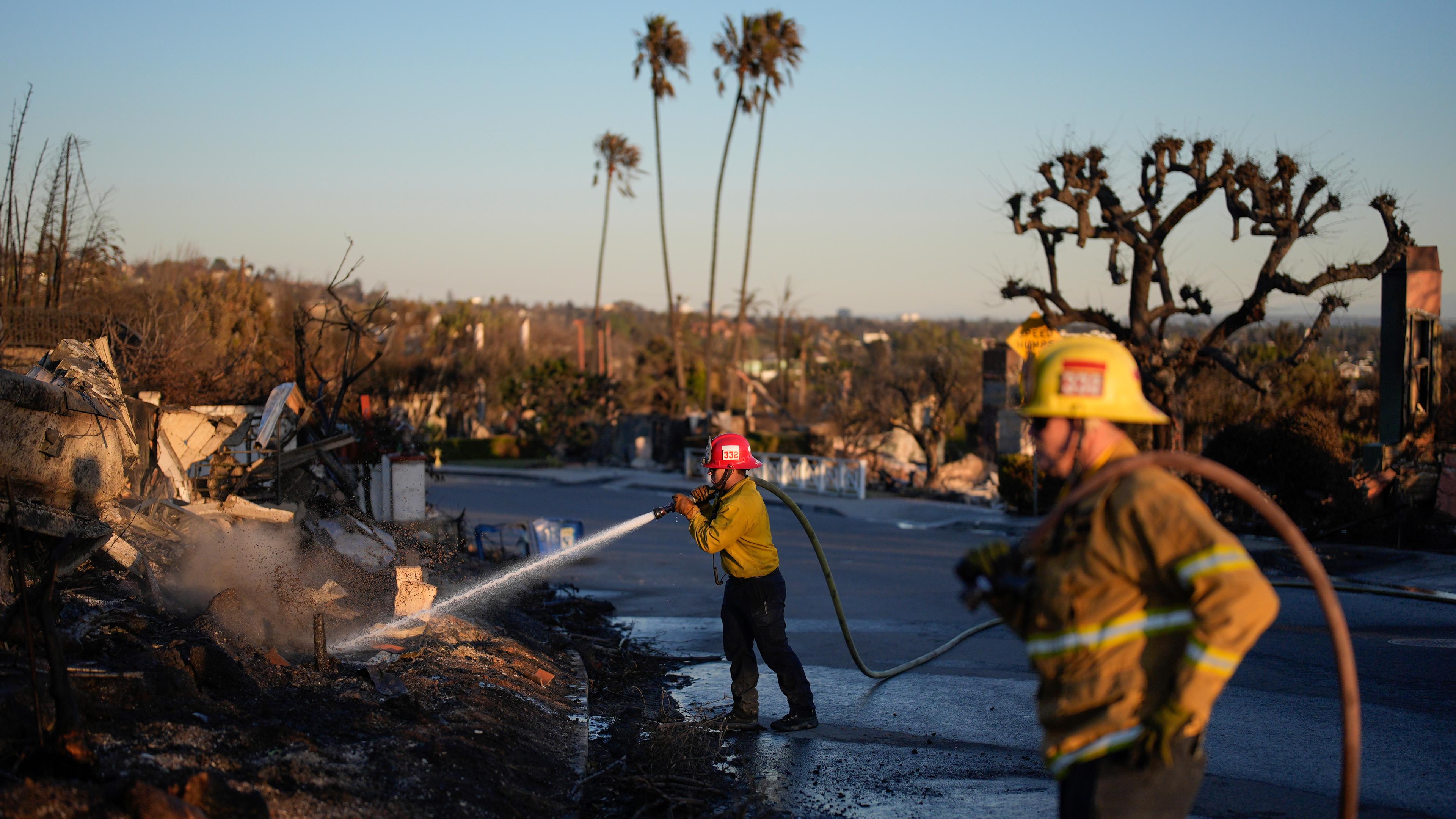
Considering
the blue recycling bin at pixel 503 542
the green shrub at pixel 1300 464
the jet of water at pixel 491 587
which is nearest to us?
Result: the jet of water at pixel 491 587

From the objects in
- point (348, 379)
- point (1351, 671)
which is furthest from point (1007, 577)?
point (348, 379)

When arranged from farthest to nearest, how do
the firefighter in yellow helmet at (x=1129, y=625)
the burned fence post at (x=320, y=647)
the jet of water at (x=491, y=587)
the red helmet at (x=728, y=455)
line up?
the jet of water at (x=491, y=587), the red helmet at (x=728, y=455), the burned fence post at (x=320, y=647), the firefighter in yellow helmet at (x=1129, y=625)

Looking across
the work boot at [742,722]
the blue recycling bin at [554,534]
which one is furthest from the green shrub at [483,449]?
the work boot at [742,722]

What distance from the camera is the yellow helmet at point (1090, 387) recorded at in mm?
Result: 3006

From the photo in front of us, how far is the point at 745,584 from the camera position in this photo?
21.3ft

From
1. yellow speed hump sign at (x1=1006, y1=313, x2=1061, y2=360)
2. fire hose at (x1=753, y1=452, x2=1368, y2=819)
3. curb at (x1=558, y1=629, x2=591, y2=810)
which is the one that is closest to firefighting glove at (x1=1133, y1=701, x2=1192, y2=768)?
fire hose at (x1=753, y1=452, x2=1368, y2=819)

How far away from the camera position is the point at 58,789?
3285 mm

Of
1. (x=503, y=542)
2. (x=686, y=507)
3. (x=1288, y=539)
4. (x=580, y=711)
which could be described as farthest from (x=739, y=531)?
(x=503, y=542)

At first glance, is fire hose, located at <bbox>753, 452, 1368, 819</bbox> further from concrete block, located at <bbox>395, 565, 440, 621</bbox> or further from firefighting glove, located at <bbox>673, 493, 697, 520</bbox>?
concrete block, located at <bbox>395, 565, 440, 621</bbox>

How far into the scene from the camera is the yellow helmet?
3006 mm

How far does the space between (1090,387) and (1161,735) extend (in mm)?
950

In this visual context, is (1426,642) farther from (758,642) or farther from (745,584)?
(745,584)

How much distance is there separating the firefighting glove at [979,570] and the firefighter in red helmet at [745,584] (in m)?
3.44

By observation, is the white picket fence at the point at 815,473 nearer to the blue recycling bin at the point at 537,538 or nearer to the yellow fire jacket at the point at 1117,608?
the blue recycling bin at the point at 537,538
